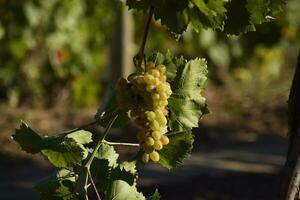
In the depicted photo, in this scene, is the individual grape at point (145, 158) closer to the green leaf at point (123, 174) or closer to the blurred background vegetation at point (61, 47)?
the green leaf at point (123, 174)

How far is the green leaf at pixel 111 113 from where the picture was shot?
2105mm

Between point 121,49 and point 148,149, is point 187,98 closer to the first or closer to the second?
point 148,149

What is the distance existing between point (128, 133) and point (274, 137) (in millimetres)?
1428

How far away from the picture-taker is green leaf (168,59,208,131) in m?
2.12

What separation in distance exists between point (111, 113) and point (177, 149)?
0.21m

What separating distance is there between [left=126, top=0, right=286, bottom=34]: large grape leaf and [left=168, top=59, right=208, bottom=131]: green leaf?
22 cm

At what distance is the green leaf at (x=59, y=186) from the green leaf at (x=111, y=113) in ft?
0.55

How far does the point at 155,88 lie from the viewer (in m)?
1.82

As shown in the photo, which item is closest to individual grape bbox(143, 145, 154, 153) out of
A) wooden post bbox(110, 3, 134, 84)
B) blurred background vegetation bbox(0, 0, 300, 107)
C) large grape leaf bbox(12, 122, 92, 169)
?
large grape leaf bbox(12, 122, 92, 169)

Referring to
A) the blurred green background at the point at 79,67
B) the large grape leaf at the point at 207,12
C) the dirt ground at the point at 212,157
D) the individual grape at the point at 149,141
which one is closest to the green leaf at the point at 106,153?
the individual grape at the point at 149,141

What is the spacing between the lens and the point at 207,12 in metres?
1.76

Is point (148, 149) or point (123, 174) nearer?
point (148, 149)

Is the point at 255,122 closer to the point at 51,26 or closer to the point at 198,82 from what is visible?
the point at 51,26

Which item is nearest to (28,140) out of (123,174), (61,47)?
(123,174)
